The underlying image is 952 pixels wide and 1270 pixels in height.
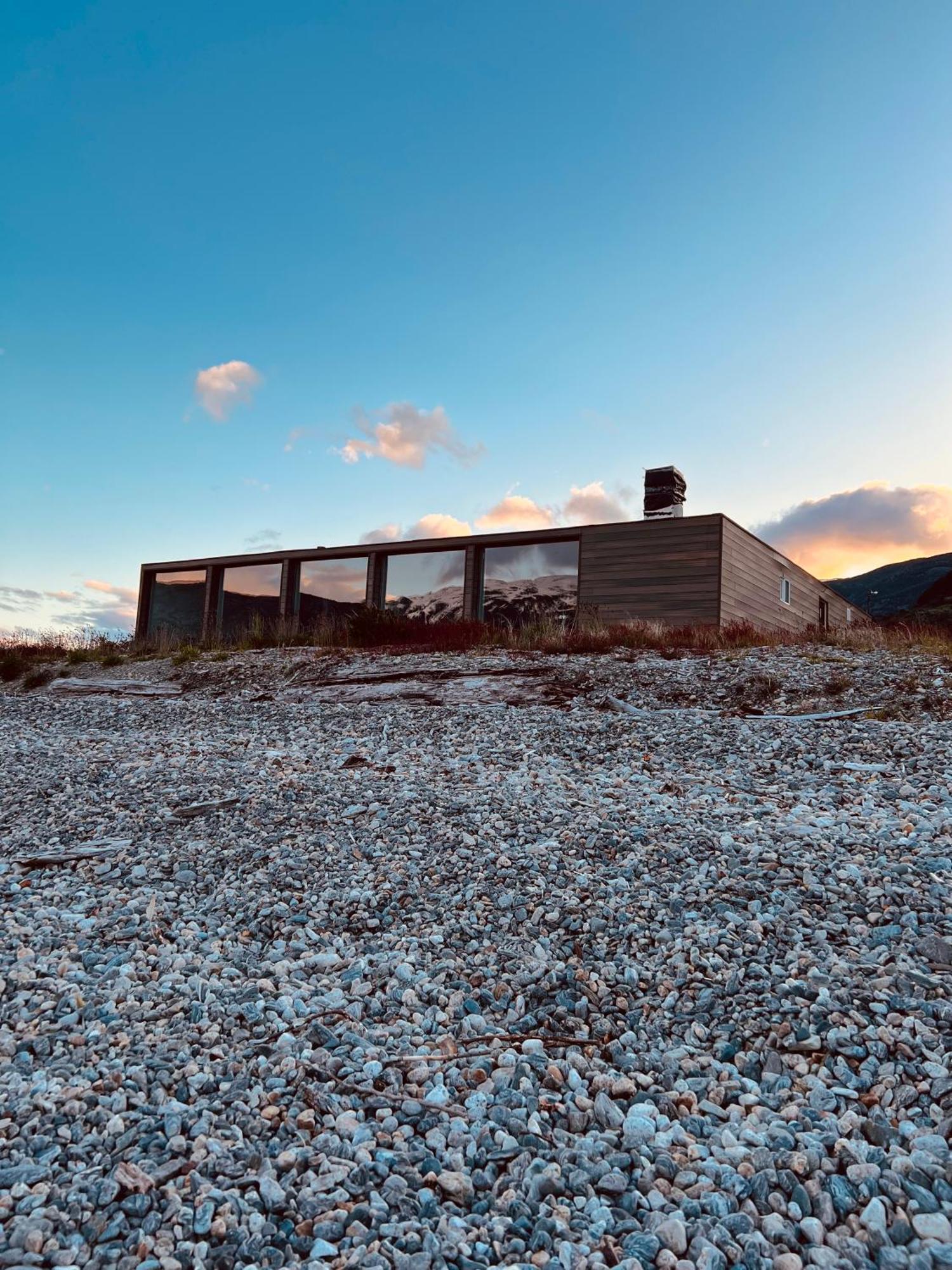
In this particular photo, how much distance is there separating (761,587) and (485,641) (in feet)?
24.1

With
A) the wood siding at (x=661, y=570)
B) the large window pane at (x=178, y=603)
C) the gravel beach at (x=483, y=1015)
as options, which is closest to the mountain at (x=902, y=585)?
the wood siding at (x=661, y=570)

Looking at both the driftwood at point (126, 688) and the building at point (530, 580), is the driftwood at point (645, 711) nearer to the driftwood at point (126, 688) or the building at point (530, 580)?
the driftwood at point (126, 688)

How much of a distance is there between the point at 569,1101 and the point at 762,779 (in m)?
3.49

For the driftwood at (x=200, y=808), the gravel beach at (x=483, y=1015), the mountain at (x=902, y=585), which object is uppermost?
the mountain at (x=902, y=585)

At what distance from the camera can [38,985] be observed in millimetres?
2828

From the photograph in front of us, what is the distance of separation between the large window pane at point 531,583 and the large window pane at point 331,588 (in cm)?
344

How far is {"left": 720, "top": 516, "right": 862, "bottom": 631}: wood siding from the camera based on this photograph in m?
14.7

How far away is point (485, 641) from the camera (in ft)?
40.0

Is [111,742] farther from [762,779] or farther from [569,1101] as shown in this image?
[569,1101]

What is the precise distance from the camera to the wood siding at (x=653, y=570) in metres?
14.4

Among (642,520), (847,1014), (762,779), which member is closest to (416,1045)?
(847,1014)

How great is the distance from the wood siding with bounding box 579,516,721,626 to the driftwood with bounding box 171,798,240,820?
35.7 ft

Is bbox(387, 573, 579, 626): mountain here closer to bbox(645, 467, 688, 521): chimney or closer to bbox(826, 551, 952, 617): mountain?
bbox(645, 467, 688, 521): chimney

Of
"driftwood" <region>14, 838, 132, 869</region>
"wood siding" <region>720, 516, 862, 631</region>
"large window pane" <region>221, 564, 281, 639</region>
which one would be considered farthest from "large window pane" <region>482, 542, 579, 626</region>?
"driftwood" <region>14, 838, 132, 869</region>
